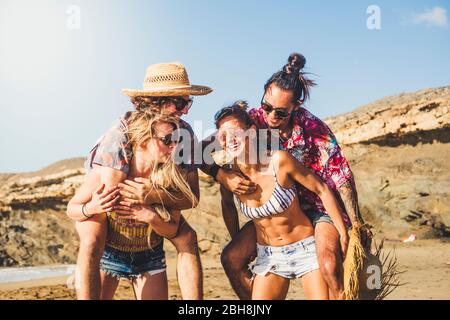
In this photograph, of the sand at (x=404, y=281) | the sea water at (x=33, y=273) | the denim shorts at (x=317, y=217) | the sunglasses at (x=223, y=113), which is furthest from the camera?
the sea water at (x=33, y=273)

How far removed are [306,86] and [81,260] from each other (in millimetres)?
2268

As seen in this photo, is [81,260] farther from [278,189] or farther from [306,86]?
[306,86]

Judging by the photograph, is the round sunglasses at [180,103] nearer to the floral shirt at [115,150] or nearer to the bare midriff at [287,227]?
the floral shirt at [115,150]

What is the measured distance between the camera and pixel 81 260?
3.67 metres

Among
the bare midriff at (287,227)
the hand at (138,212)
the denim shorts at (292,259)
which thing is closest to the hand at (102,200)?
the hand at (138,212)

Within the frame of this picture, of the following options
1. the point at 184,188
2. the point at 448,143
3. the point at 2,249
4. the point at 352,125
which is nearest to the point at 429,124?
the point at 448,143

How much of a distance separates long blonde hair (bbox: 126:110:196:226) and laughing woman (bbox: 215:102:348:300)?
0.49 meters

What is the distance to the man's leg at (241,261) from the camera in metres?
4.33

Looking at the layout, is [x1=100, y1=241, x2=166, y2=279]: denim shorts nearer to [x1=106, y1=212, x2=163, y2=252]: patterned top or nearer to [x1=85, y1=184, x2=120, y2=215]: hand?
[x1=106, y1=212, x2=163, y2=252]: patterned top

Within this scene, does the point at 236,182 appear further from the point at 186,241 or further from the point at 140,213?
the point at 140,213

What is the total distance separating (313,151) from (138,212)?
62.2 inches

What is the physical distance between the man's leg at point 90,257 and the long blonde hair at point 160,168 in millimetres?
427

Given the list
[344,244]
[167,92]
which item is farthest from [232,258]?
[167,92]

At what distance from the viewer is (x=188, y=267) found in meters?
3.83
